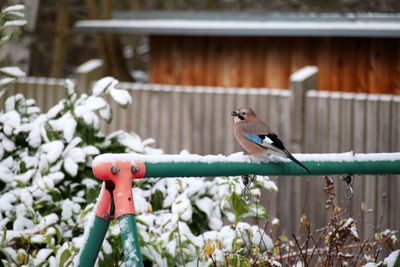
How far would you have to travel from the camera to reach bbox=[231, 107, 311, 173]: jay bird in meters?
3.86

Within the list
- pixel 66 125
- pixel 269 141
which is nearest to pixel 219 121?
pixel 66 125

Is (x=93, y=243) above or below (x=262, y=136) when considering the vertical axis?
below

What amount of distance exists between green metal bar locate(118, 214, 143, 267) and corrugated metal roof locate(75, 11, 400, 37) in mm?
6091

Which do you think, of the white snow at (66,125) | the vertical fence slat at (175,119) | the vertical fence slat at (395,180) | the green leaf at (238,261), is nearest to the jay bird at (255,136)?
the green leaf at (238,261)

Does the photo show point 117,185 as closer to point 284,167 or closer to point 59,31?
point 284,167

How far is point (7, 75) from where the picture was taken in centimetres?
495

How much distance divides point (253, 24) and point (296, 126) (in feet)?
7.97

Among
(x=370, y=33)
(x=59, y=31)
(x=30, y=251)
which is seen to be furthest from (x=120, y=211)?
(x=59, y=31)

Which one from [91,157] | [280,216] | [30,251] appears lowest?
[280,216]

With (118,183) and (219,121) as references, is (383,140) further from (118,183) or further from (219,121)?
(118,183)

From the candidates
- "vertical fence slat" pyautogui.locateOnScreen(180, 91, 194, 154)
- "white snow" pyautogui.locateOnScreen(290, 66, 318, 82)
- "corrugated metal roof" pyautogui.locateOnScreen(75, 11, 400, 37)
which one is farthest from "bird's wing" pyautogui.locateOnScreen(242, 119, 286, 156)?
"corrugated metal roof" pyautogui.locateOnScreen(75, 11, 400, 37)

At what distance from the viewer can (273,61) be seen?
10016mm

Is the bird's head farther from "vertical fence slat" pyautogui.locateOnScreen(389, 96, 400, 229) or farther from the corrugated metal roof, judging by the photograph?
the corrugated metal roof

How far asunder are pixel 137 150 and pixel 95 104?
1.19 ft
